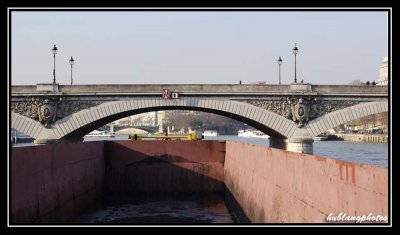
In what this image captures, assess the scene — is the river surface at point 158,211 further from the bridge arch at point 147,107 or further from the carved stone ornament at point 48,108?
the carved stone ornament at point 48,108

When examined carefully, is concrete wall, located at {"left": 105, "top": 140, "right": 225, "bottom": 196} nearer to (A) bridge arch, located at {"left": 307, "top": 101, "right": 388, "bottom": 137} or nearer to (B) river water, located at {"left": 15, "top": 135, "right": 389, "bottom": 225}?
(B) river water, located at {"left": 15, "top": 135, "right": 389, "bottom": 225}

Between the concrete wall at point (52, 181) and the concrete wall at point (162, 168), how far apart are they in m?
2.34

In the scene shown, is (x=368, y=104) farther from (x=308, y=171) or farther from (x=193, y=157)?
(x=308, y=171)

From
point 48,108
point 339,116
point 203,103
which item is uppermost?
point 203,103

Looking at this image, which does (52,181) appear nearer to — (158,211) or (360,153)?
(158,211)

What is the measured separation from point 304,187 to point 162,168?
1578 centimetres

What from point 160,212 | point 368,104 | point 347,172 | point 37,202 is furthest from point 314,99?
point 347,172

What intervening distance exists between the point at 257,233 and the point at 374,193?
5.51ft

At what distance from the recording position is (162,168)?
26.3m

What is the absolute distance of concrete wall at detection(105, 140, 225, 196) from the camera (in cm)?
2600

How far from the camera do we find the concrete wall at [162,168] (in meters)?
26.0

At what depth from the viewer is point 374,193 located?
297 inches

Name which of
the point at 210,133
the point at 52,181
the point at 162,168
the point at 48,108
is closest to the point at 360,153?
the point at 48,108

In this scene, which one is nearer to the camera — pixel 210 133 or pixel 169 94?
pixel 169 94
